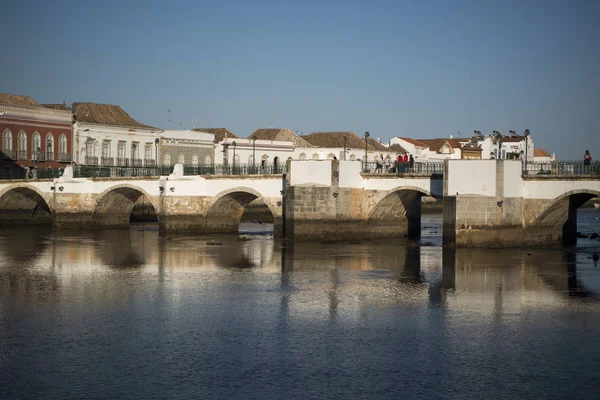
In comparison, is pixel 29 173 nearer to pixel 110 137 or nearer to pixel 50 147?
pixel 50 147

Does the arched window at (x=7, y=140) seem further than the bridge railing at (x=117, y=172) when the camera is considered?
Yes

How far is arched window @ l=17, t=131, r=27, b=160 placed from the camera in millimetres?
44787

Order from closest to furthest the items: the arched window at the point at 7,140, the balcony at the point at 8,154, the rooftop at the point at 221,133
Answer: the balcony at the point at 8,154, the arched window at the point at 7,140, the rooftop at the point at 221,133

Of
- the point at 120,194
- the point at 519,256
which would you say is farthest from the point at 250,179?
the point at 519,256

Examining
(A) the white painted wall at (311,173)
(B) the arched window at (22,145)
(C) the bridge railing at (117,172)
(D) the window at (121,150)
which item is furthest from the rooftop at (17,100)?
(A) the white painted wall at (311,173)

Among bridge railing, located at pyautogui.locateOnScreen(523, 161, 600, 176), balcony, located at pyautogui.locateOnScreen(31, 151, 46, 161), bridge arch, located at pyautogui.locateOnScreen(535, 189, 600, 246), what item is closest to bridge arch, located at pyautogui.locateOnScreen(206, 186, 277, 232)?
bridge arch, located at pyautogui.locateOnScreen(535, 189, 600, 246)

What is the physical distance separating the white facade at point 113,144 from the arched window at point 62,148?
64cm

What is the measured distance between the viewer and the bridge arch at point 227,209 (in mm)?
35000

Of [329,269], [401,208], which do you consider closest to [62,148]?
[401,208]

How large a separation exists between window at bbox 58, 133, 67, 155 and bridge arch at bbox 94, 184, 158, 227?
8.14m

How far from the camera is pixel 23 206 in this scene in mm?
43594

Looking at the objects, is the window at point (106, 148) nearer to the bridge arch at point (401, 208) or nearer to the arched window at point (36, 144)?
the arched window at point (36, 144)

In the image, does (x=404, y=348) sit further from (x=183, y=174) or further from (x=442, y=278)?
(x=183, y=174)

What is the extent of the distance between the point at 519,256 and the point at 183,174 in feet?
53.0
